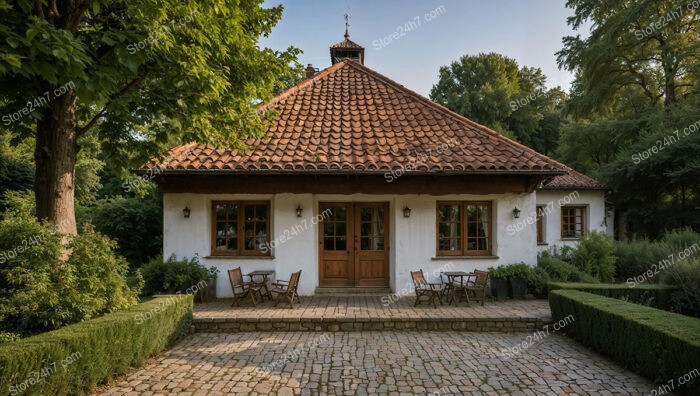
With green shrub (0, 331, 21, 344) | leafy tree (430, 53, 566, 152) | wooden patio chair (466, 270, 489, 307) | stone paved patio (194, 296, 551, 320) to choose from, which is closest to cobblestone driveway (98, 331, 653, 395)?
stone paved patio (194, 296, 551, 320)

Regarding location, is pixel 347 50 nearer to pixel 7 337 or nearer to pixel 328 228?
pixel 328 228

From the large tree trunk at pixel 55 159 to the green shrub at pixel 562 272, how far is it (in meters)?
10.6

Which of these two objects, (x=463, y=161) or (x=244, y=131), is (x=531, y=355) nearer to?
(x=463, y=161)

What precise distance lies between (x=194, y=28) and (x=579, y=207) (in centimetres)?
1734

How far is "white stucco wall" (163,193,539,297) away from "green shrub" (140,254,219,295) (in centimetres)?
53

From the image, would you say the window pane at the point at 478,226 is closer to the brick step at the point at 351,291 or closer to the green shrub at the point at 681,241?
the brick step at the point at 351,291

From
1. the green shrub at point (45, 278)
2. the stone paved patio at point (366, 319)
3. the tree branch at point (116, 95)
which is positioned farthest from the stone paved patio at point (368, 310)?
the tree branch at point (116, 95)

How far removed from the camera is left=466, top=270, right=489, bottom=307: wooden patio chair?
27.6 feet

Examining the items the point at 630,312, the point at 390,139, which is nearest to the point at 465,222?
the point at 390,139

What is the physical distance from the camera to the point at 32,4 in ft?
14.9

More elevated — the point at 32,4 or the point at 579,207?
the point at 32,4

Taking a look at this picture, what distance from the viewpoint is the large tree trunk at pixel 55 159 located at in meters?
5.63

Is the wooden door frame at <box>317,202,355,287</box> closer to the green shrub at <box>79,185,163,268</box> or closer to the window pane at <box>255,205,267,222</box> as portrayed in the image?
the window pane at <box>255,205,267,222</box>

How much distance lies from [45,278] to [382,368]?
4867 mm
